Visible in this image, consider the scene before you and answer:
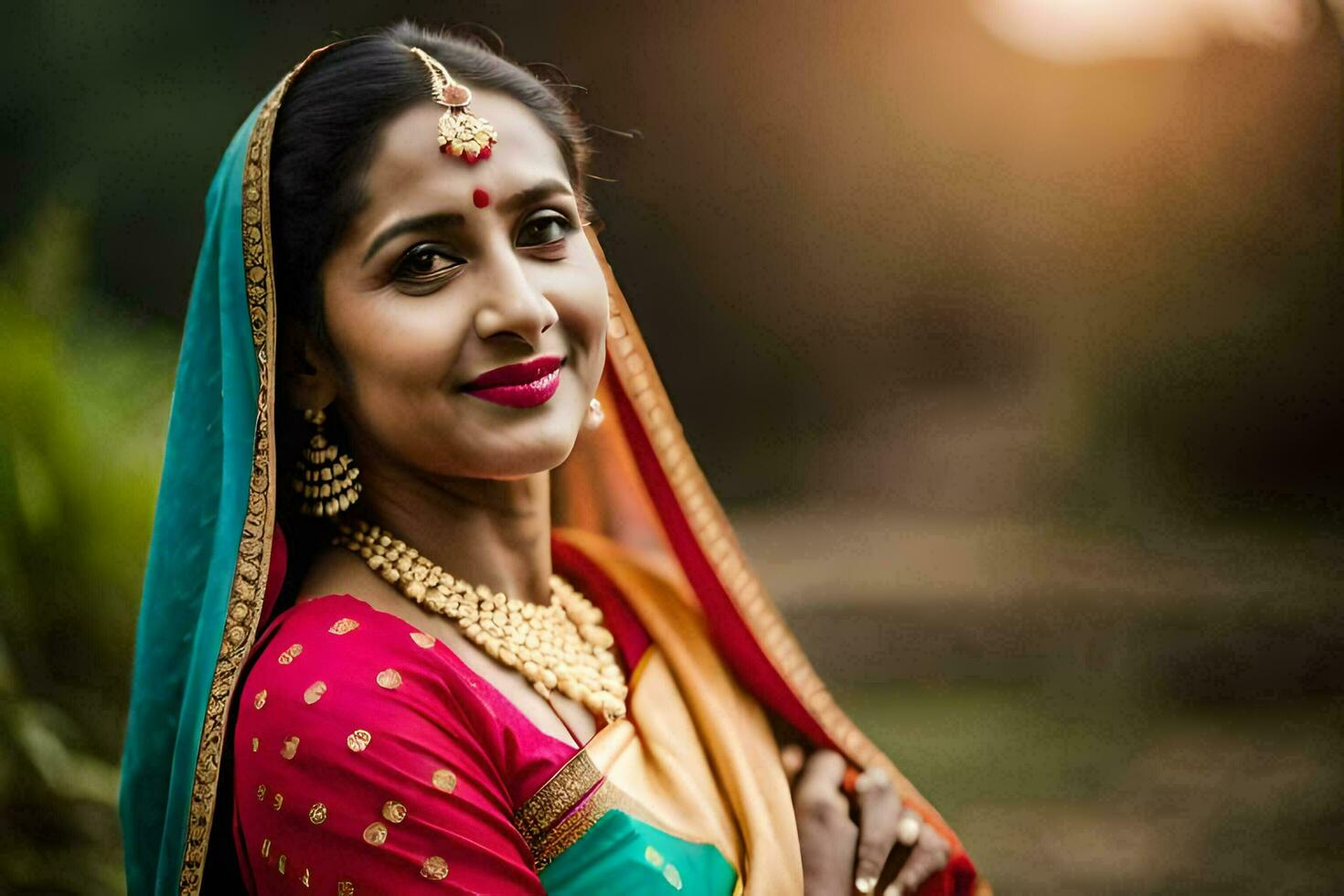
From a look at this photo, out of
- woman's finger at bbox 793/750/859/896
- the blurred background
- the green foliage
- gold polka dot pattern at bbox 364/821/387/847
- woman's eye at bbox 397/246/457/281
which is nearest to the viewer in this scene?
gold polka dot pattern at bbox 364/821/387/847

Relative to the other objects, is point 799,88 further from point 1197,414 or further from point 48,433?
point 48,433

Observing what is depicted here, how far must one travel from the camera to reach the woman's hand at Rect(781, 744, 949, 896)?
41.1 inches

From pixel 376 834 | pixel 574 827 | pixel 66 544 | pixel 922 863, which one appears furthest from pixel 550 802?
pixel 66 544

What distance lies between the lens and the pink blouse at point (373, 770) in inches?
30.0

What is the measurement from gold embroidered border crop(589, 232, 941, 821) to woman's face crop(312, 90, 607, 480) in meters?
0.21

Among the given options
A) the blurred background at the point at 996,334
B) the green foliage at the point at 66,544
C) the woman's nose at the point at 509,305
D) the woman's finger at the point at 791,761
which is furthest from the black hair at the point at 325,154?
the blurred background at the point at 996,334

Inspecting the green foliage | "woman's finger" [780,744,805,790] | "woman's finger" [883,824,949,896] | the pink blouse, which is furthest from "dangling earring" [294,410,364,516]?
the green foliage

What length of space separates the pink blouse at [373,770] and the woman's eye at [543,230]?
0.97ft

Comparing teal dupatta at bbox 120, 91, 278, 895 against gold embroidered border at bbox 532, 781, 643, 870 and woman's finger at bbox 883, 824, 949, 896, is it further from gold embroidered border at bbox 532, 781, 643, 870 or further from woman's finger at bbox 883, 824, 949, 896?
woman's finger at bbox 883, 824, 949, 896

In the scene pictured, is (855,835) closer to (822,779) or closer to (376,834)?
(822,779)

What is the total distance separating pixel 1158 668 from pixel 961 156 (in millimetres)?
1227

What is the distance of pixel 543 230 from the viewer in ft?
2.98

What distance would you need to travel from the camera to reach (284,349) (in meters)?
0.92

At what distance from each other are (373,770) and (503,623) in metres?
0.20
